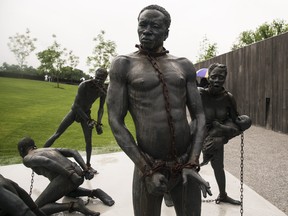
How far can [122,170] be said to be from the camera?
585 cm

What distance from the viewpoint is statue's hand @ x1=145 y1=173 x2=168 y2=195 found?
1.71m

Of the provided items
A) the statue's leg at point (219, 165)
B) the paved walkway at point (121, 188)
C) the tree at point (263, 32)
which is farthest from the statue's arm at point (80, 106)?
the tree at point (263, 32)

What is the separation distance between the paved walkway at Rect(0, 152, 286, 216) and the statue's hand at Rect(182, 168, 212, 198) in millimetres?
2280

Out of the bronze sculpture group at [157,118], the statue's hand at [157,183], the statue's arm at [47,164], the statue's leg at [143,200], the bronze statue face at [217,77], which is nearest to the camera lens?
the statue's hand at [157,183]

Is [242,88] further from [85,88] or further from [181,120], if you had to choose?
[181,120]

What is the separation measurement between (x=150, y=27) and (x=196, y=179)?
107 cm

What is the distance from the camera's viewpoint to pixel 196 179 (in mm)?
1761

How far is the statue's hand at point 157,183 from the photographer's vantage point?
5.60 feet

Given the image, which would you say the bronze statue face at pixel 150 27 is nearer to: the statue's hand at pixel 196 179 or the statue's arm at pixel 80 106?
the statue's hand at pixel 196 179

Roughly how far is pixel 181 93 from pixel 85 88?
133 inches

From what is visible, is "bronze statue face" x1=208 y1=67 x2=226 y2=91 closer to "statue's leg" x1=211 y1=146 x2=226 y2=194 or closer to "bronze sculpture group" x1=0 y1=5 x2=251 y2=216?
"statue's leg" x1=211 y1=146 x2=226 y2=194

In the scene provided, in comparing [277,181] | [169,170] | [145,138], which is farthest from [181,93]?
[277,181]

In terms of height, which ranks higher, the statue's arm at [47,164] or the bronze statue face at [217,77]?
the bronze statue face at [217,77]

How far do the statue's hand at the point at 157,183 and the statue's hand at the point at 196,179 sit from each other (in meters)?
0.13
